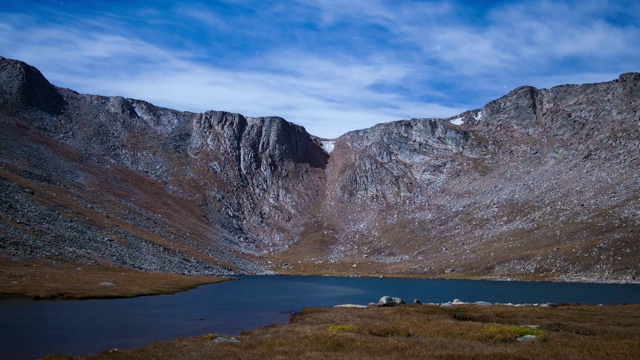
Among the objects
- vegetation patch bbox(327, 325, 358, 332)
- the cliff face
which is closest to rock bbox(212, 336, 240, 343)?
vegetation patch bbox(327, 325, 358, 332)

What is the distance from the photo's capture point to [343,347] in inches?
1246

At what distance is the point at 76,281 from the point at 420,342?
59791mm

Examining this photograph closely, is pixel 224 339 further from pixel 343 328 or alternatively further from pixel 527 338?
pixel 527 338

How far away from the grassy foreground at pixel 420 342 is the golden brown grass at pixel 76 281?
3472 centimetres

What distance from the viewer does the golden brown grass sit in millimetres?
61906

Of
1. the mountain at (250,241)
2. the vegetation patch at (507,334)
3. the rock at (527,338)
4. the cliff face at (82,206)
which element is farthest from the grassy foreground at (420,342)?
the cliff face at (82,206)

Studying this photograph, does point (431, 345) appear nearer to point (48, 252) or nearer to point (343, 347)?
point (343, 347)

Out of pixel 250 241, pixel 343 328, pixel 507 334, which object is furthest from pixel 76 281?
pixel 250 241

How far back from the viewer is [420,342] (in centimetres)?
3234

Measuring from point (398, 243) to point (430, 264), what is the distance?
28727mm

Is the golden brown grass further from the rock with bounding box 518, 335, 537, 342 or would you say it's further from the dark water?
the rock with bounding box 518, 335, 537, 342

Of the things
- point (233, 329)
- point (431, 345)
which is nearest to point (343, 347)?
point (431, 345)

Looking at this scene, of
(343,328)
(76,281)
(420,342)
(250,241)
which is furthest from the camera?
(250,241)

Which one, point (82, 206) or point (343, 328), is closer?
point (343, 328)
